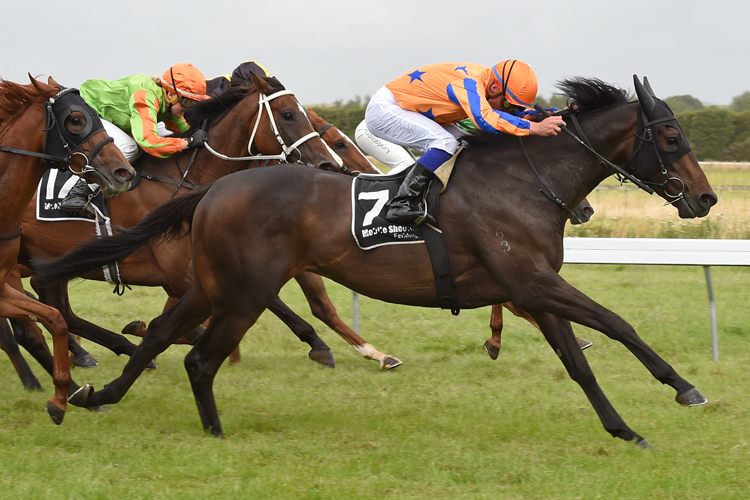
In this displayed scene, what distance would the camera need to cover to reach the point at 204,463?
170 inches

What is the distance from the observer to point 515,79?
4.99 m

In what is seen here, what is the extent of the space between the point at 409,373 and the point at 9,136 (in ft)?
10.4

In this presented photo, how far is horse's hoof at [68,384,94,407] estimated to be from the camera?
5086mm

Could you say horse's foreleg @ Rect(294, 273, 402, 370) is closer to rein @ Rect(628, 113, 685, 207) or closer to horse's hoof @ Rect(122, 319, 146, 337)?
horse's hoof @ Rect(122, 319, 146, 337)

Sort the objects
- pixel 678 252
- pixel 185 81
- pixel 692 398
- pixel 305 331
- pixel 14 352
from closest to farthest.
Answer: pixel 692 398 < pixel 14 352 < pixel 185 81 < pixel 305 331 < pixel 678 252

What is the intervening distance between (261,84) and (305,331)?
1.81m

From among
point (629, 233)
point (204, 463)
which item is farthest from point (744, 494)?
point (629, 233)

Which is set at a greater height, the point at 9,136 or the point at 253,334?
the point at 9,136

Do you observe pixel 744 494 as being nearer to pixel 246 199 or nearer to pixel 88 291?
pixel 246 199

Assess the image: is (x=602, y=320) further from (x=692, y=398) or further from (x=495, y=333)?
(x=495, y=333)

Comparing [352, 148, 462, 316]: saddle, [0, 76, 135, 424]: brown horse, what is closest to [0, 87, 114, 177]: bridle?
[0, 76, 135, 424]: brown horse

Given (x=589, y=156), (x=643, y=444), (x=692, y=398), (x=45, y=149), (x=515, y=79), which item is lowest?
(x=643, y=444)

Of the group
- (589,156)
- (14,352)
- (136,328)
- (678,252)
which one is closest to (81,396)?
(14,352)

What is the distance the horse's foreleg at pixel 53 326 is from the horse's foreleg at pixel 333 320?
2.01 metres
